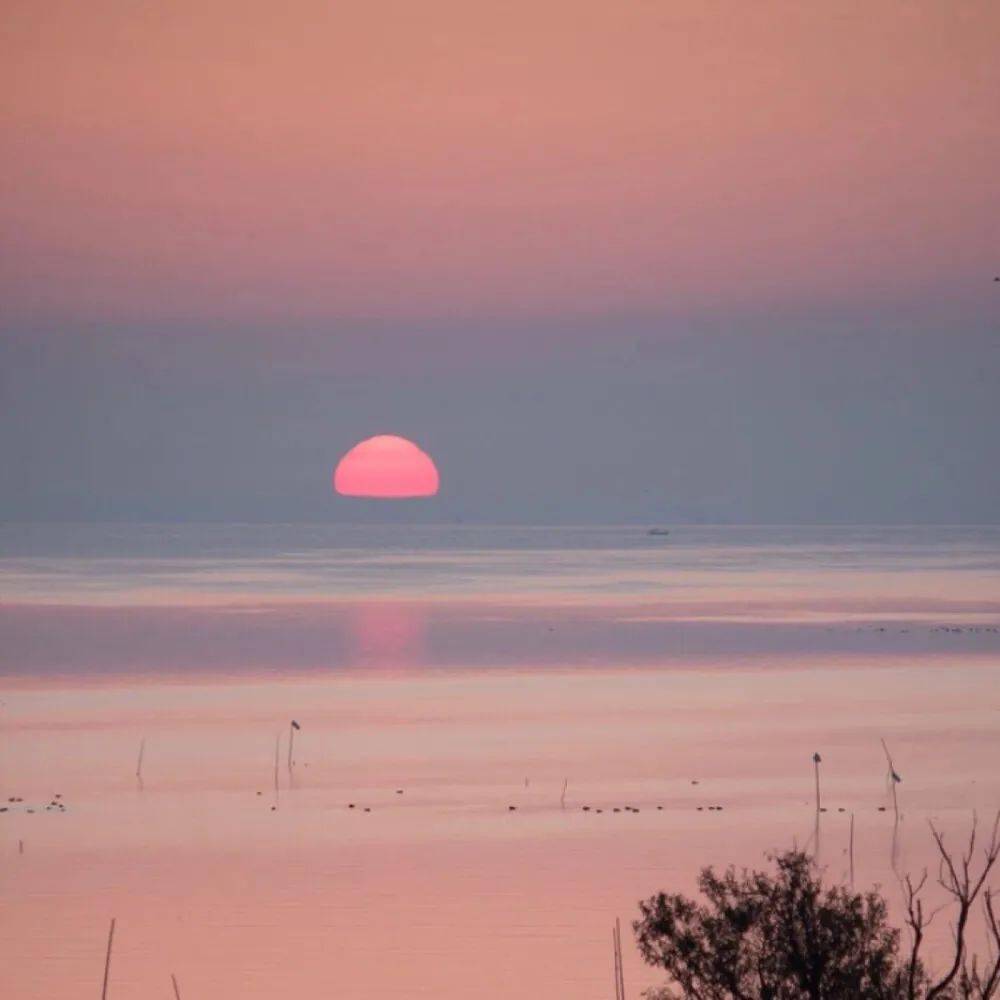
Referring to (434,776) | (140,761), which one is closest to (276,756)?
(140,761)

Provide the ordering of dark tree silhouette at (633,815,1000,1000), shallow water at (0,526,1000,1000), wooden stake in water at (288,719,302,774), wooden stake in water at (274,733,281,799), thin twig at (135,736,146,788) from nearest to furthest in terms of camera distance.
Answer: dark tree silhouette at (633,815,1000,1000)
shallow water at (0,526,1000,1000)
wooden stake in water at (274,733,281,799)
thin twig at (135,736,146,788)
wooden stake in water at (288,719,302,774)

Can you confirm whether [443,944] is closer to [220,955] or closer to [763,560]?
[220,955]

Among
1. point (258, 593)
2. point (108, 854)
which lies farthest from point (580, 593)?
point (108, 854)

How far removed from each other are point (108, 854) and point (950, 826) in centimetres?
1122

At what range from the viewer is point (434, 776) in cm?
3212

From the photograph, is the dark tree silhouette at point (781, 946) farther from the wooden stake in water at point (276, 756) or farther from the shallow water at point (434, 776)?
the wooden stake in water at point (276, 756)

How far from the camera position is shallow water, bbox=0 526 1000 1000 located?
68.1 ft

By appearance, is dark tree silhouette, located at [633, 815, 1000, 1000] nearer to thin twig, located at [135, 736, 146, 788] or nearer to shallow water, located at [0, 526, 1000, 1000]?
shallow water, located at [0, 526, 1000, 1000]

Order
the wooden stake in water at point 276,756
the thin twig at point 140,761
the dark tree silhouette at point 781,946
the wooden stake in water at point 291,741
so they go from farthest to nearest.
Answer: the wooden stake in water at point 291,741
the thin twig at point 140,761
the wooden stake in water at point 276,756
the dark tree silhouette at point 781,946

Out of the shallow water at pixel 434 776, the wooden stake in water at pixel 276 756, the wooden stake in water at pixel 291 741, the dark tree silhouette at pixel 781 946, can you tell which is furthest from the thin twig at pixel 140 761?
the dark tree silhouette at pixel 781 946

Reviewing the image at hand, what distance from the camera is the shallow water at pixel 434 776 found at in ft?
68.1

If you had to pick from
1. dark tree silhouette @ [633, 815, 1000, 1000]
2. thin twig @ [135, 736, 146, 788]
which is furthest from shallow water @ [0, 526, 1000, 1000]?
dark tree silhouette @ [633, 815, 1000, 1000]

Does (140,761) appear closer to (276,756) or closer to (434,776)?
(276,756)

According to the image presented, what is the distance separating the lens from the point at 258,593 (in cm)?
9050
